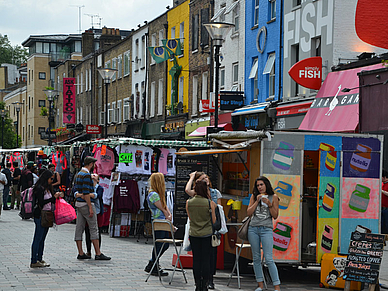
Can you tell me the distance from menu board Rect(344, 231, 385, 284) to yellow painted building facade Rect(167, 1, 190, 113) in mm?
27248

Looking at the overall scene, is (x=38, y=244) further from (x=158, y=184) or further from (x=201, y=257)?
(x=201, y=257)

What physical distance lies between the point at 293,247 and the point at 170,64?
30.3m

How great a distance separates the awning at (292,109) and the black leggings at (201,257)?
587 inches

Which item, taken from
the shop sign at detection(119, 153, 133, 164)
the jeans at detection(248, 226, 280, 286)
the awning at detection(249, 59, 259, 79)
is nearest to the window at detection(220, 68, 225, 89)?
the awning at detection(249, 59, 259, 79)

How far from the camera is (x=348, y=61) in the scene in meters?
22.8

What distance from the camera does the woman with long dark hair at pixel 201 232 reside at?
9812 millimetres

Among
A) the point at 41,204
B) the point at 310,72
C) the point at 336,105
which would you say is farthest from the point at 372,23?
the point at 41,204

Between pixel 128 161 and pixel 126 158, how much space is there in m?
0.11

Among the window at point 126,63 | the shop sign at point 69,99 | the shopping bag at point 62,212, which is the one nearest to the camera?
the shopping bag at point 62,212

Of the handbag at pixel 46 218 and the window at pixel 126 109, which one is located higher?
the window at pixel 126 109

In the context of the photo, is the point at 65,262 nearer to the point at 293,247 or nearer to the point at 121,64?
the point at 293,247

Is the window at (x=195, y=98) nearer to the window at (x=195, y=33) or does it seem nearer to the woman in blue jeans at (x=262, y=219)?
the window at (x=195, y=33)

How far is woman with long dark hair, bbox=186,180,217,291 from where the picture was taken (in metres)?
9.81

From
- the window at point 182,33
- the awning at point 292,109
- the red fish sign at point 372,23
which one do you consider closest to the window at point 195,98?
the window at point 182,33
